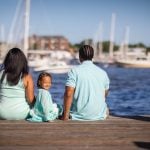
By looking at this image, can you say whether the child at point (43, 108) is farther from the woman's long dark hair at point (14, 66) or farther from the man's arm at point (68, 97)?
the woman's long dark hair at point (14, 66)

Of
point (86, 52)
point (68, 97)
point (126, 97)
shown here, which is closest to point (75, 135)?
point (68, 97)

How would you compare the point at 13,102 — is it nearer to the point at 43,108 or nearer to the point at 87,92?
the point at 43,108

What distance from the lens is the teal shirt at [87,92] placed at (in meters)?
6.90

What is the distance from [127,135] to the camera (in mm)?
6000

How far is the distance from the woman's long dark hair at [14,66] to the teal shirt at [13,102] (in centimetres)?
9

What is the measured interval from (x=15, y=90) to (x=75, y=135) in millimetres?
1474

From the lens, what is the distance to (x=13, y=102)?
6961 millimetres

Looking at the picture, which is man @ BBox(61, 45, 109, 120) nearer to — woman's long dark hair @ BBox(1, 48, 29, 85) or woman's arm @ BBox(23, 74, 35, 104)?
woman's arm @ BBox(23, 74, 35, 104)

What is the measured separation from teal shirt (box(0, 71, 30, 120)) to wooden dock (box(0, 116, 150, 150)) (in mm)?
171

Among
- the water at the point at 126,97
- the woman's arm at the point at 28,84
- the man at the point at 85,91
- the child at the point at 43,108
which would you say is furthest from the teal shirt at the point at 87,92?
the water at the point at 126,97

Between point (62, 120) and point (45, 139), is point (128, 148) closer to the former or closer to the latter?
point (45, 139)

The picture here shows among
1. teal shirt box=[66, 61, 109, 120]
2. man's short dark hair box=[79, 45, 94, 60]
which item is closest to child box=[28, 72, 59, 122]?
teal shirt box=[66, 61, 109, 120]

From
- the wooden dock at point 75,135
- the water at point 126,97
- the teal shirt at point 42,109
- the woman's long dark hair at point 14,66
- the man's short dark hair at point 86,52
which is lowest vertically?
the water at point 126,97

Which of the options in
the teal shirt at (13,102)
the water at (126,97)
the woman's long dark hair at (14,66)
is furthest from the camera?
the water at (126,97)
